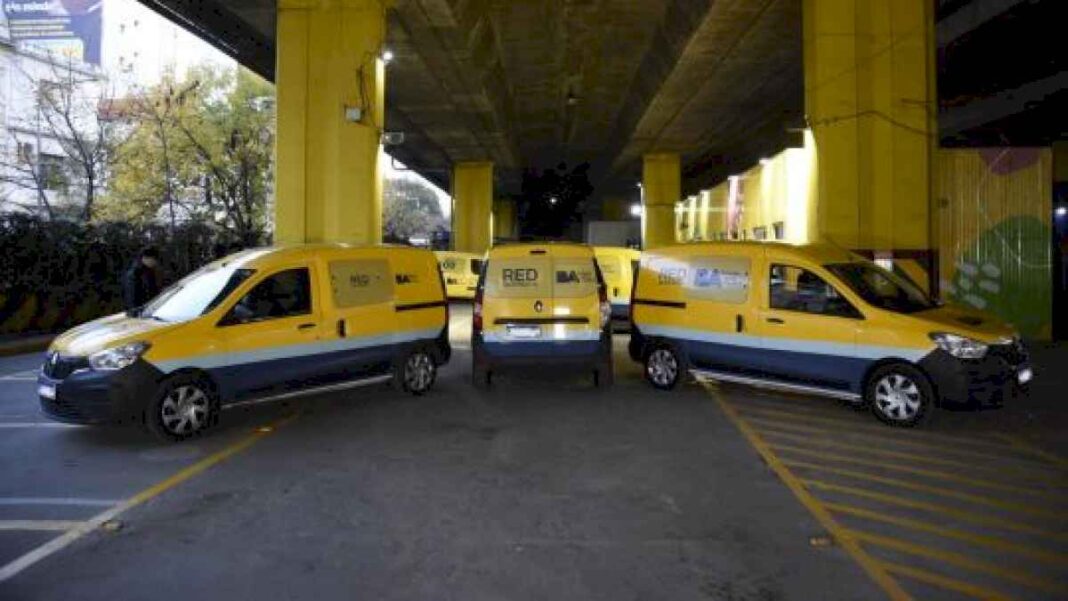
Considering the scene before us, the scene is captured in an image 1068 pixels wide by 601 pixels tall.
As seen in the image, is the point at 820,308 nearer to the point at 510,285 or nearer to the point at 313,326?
the point at 510,285

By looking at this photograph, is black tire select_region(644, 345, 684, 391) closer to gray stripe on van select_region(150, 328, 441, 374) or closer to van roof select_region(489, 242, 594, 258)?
van roof select_region(489, 242, 594, 258)

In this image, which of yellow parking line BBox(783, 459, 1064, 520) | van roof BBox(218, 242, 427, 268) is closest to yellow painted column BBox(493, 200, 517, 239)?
van roof BBox(218, 242, 427, 268)

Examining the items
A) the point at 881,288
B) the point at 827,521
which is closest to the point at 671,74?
the point at 881,288

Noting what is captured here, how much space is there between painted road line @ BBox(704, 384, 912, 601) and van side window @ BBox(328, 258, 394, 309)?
167 inches

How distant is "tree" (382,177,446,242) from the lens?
70.9 meters

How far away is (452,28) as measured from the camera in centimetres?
1622

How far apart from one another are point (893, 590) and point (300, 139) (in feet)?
44.1

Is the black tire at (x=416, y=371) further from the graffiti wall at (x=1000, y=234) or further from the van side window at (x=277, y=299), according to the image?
the graffiti wall at (x=1000, y=234)

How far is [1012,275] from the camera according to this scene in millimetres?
15266

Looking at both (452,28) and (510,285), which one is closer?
(510,285)

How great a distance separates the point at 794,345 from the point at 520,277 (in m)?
3.25

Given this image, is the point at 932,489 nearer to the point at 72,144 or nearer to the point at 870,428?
the point at 870,428

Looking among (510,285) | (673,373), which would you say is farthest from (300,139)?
(673,373)

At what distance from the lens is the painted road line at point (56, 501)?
572 centimetres
